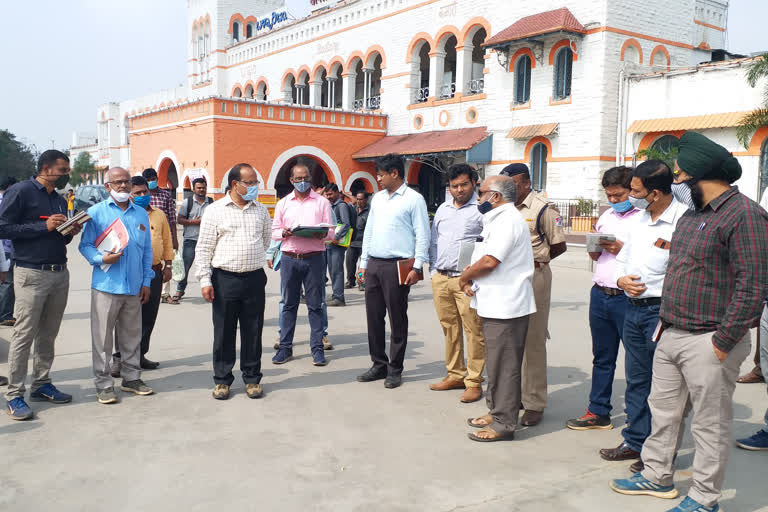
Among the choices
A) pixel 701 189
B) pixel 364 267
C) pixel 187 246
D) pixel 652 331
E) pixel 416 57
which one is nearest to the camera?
pixel 701 189

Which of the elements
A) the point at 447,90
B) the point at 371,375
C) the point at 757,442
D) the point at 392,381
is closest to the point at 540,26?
the point at 447,90

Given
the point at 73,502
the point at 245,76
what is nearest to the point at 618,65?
the point at 73,502

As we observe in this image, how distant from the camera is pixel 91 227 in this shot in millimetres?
5168

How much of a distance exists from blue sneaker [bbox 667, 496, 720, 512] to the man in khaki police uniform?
60.5 inches

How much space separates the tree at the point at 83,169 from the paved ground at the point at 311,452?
53.9m

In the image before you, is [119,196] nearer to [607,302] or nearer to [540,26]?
[607,302]

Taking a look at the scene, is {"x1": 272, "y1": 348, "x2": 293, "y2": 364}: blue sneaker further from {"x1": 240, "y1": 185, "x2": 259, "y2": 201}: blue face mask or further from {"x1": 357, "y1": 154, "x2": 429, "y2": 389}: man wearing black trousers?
{"x1": 240, "y1": 185, "x2": 259, "y2": 201}: blue face mask

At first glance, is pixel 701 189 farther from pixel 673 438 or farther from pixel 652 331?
pixel 673 438

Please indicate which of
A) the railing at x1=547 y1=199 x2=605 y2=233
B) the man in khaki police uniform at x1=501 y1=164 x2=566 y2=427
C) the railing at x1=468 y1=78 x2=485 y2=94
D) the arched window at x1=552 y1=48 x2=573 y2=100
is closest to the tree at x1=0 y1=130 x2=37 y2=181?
the railing at x1=468 y1=78 x2=485 y2=94

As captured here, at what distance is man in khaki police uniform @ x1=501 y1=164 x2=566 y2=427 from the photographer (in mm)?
4875

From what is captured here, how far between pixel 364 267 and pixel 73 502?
10.6ft

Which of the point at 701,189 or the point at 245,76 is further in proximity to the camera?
the point at 245,76

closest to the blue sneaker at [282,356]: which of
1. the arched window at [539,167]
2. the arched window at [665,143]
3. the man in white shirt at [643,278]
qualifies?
the man in white shirt at [643,278]

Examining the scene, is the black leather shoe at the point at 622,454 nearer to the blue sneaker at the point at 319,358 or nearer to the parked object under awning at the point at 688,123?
the blue sneaker at the point at 319,358
